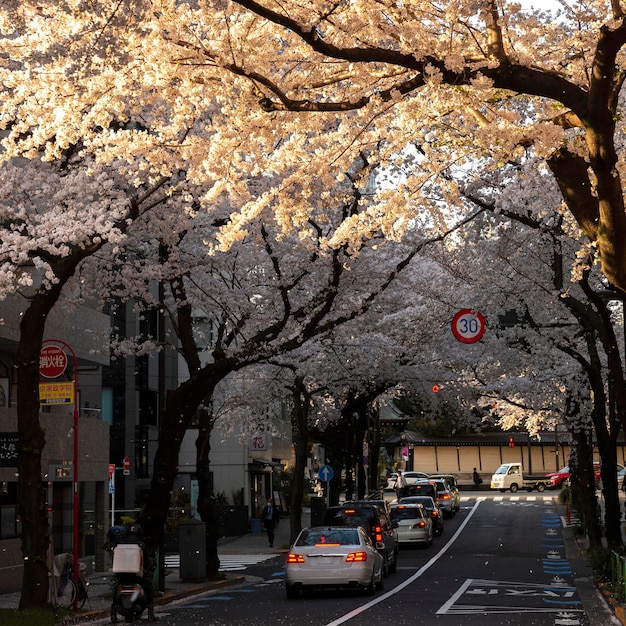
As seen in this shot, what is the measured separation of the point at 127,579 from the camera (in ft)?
55.5

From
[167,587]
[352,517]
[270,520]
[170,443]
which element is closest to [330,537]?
[170,443]

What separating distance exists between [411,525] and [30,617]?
22317mm

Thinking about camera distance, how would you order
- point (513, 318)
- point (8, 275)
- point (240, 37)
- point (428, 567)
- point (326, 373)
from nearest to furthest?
point (240, 37), point (8, 275), point (428, 567), point (513, 318), point (326, 373)

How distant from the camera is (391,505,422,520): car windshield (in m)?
36.1

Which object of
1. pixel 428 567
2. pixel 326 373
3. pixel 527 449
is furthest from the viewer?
pixel 527 449

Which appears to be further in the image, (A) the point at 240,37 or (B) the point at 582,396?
(B) the point at 582,396

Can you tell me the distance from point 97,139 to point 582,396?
27385 millimetres

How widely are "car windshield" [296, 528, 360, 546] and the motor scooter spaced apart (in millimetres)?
4918

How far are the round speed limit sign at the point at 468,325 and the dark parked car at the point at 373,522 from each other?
587cm

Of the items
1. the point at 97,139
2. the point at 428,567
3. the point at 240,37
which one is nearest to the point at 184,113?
the point at 240,37

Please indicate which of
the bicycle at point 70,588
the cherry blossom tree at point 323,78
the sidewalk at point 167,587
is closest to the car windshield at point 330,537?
the sidewalk at point 167,587

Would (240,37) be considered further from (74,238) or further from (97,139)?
(74,238)

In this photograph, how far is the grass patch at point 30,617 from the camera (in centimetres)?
1459

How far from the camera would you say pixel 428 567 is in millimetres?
28500
